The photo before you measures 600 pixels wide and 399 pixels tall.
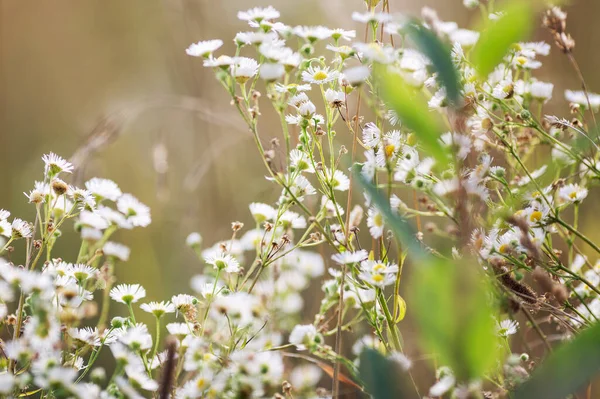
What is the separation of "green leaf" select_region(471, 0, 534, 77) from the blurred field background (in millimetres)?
630

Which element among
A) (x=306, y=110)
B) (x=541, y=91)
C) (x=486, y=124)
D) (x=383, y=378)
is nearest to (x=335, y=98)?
(x=306, y=110)

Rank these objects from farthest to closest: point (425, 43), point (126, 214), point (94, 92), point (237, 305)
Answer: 1. point (94, 92)
2. point (126, 214)
3. point (237, 305)
4. point (425, 43)

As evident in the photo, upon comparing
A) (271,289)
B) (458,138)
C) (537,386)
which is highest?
(271,289)

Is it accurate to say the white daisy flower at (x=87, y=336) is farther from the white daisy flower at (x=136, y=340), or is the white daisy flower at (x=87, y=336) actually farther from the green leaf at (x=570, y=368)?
the green leaf at (x=570, y=368)

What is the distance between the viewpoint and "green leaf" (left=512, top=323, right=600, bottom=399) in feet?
0.81

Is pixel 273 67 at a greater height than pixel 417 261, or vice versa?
pixel 273 67

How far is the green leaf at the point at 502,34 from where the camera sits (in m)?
0.25

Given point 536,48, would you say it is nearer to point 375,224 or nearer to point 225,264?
point 375,224

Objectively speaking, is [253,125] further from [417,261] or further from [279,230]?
[417,261]

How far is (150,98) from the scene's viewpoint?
86 centimetres

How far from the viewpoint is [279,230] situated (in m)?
0.66

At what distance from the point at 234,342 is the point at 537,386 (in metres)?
0.32

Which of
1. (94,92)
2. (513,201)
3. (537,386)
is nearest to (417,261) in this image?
(537,386)

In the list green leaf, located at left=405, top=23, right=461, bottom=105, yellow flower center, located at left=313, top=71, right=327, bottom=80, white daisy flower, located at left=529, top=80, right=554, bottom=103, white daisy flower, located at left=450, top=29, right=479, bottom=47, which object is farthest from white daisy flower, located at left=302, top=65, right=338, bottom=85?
green leaf, located at left=405, top=23, right=461, bottom=105
